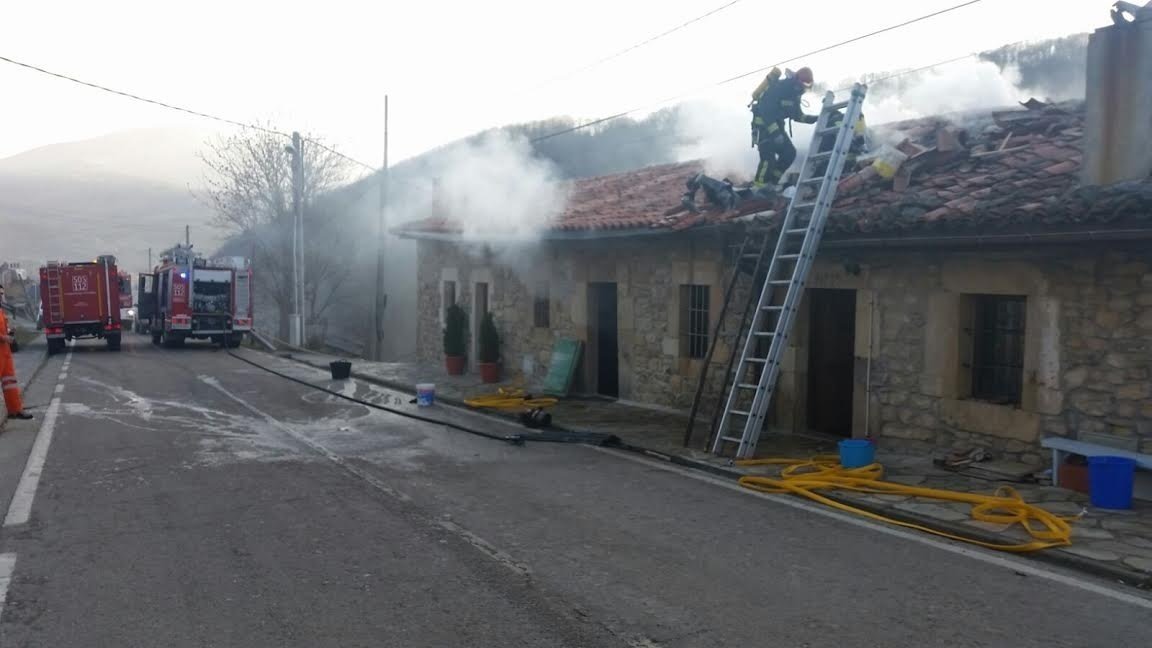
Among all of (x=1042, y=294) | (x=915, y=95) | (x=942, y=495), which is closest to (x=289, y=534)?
(x=942, y=495)

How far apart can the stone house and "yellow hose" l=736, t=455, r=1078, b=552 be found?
1281 millimetres

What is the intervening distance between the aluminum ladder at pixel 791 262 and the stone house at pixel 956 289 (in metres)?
0.35

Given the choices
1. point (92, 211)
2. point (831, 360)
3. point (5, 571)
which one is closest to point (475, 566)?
point (5, 571)

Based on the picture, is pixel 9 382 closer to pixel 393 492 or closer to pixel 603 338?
pixel 393 492

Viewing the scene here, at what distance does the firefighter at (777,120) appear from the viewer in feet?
38.4

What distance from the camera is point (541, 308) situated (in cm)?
1661

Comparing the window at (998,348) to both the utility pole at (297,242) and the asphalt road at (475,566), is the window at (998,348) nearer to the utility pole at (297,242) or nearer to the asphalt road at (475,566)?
the asphalt road at (475,566)

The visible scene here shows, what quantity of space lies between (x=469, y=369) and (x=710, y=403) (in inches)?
306

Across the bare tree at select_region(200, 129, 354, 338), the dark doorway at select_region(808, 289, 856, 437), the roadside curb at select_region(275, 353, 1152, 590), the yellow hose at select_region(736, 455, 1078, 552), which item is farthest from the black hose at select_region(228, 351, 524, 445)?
the bare tree at select_region(200, 129, 354, 338)

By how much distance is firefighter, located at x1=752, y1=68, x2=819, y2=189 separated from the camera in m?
11.7

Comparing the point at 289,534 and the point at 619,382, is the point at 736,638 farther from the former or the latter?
the point at 619,382

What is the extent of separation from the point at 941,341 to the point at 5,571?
27.4 feet

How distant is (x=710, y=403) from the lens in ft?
40.8

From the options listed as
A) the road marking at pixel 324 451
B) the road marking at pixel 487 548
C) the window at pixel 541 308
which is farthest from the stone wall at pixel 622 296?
the road marking at pixel 487 548
